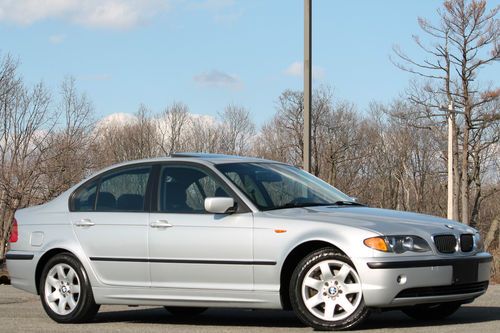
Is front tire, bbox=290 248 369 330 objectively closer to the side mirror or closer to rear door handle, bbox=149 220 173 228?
the side mirror

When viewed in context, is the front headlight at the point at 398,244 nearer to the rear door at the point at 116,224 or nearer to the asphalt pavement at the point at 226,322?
the asphalt pavement at the point at 226,322

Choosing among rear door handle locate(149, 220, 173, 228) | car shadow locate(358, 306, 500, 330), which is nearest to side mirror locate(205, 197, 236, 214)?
rear door handle locate(149, 220, 173, 228)

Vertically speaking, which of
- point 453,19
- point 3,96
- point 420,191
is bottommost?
point 420,191

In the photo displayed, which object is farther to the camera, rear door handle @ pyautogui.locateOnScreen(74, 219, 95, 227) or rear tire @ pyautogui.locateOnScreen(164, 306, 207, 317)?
rear tire @ pyautogui.locateOnScreen(164, 306, 207, 317)

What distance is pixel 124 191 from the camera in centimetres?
934

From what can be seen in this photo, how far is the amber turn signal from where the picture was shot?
303 inches

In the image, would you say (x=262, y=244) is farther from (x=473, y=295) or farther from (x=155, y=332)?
(x=473, y=295)

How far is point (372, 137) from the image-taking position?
238 feet

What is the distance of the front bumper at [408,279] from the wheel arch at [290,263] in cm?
50

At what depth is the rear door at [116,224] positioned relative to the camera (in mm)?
8859

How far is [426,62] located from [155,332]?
40.9 meters

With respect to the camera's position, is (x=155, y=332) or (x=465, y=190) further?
(x=465, y=190)

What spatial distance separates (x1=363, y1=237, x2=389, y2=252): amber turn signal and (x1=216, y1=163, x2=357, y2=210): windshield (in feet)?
3.62

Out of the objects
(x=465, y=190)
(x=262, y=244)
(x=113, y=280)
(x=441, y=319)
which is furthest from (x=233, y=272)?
(x=465, y=190)
